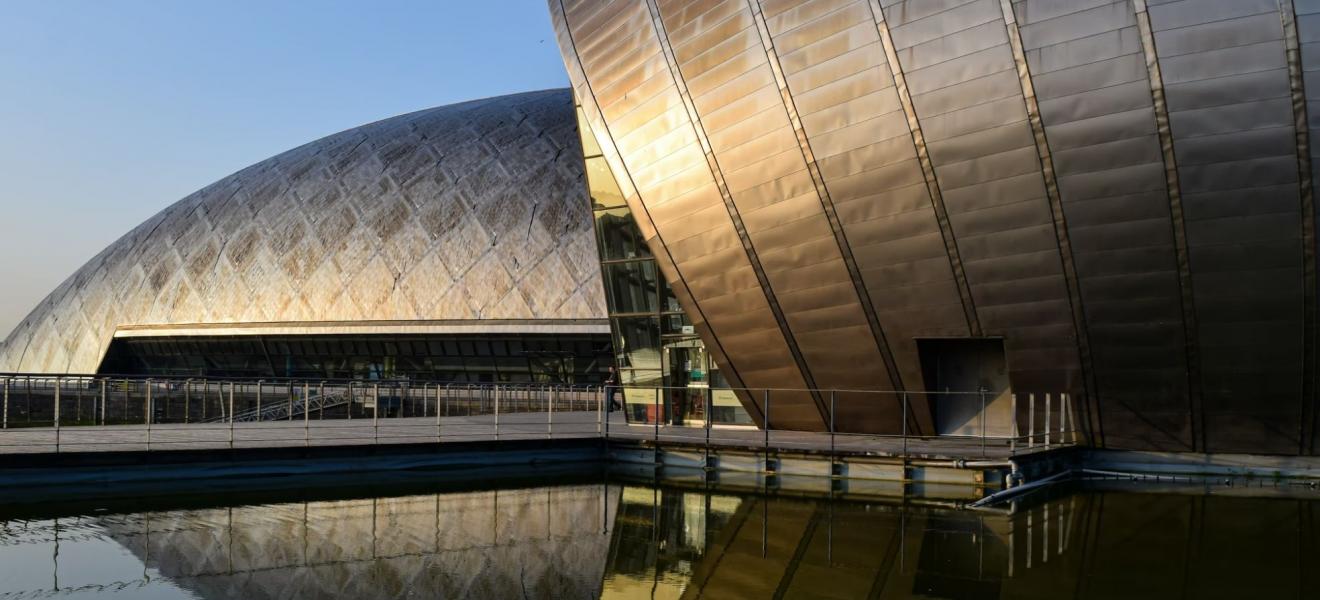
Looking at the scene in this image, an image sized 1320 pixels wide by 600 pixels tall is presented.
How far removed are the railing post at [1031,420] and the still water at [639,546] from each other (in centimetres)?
210

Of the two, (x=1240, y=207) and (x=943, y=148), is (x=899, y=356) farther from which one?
(x=1240, y=207)

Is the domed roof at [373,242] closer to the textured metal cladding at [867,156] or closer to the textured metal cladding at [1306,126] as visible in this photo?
the textured metal cladding at [867,156]

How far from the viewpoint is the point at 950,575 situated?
11000 mm

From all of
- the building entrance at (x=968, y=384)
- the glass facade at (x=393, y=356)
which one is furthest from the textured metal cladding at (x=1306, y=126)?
the glass facade at (x=393, y=356)

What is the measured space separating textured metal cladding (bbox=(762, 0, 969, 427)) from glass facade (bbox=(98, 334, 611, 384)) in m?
19.9

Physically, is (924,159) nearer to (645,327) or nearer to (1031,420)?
(1031,420)

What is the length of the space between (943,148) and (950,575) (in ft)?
30.7

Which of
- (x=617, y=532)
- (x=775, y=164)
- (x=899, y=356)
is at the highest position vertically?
(x=775, y=164)

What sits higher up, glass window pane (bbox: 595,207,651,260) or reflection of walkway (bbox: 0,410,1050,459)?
glass window pane (bbox: 595,207,651,260)

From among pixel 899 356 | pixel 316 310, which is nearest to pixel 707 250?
pixel 899 356

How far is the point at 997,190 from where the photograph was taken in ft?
61.0

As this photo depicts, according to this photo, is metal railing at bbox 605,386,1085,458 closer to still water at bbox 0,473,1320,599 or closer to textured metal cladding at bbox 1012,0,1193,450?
textured metal cladding at bbox 1012,0,1193,450

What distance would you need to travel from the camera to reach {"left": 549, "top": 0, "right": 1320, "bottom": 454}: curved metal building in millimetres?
16906

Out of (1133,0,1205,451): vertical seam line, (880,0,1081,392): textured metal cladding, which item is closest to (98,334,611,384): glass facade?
(880,0,1081,392): textured metal cladding
